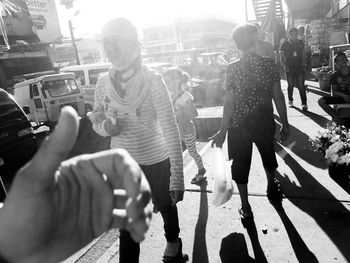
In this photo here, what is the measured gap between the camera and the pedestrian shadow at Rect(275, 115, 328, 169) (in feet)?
15.1

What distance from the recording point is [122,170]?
2.79 ft

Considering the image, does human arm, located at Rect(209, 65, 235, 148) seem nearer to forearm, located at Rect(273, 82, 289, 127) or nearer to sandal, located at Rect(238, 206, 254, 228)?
forearm, located at Rect(273, 82, 289, 127)

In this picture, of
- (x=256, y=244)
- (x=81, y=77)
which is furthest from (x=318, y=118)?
(x=81, y=77)

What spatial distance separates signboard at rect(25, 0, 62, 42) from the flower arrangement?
115 ft

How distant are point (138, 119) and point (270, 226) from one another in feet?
6.03

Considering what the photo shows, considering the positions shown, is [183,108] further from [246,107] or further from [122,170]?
[122,170]

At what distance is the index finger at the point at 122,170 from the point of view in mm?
803

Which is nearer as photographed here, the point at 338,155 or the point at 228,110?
the point at 228,110

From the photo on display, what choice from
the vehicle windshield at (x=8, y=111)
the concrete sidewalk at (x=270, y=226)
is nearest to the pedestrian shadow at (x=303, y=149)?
the concrete sidewalk at (x=270, y=226)

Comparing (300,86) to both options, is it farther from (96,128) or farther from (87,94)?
(87,94)

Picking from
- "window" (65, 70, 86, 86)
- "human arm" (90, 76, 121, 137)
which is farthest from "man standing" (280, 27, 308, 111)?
"window" (65, 70, 86, 86)

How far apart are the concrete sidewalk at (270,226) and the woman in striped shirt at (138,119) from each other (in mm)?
861

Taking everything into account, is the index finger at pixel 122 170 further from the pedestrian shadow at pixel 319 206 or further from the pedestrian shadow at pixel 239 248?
the pedestrian shadow at pixel 319 206

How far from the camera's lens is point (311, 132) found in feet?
19.7
